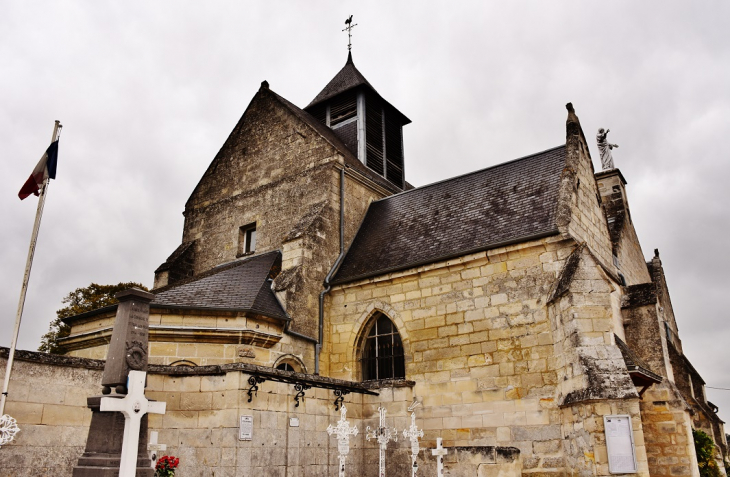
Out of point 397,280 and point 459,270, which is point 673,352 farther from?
point 397,280

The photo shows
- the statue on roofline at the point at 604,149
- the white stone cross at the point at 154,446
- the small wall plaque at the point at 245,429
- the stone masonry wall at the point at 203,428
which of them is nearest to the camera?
the stone masonry wall at the point at 203,428

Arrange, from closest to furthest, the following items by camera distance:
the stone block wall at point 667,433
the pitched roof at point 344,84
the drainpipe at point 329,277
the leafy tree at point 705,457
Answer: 1. the stone block wall at point 667,433
2. the leafy tree at point 705,457
3. the drainpipe at point 329,277
4. the pitched roof at point 344,84

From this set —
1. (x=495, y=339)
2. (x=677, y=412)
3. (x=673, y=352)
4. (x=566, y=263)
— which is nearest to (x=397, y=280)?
(x=495, y=339)

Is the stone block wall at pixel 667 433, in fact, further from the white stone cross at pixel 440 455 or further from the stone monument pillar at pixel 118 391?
the stone monument pillar at pixel 118 391

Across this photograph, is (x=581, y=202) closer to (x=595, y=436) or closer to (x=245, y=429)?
(x=595, y=436)

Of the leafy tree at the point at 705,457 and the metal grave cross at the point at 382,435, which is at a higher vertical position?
the metal grave cross at the point at 382,435

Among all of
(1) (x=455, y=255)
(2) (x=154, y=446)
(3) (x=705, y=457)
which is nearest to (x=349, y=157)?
(1) (x=455, y=255)

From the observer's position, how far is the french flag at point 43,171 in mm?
8625

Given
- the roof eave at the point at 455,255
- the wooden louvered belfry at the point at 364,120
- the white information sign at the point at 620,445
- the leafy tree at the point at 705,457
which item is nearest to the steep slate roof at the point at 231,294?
the roof eave at the point at 455,255

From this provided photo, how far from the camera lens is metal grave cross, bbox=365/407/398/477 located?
9336mm

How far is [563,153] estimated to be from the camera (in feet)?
43.0

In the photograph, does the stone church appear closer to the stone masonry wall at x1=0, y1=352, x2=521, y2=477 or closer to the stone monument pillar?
the stone masonry wall at x1=0, y1=352, x2=521, y2=477

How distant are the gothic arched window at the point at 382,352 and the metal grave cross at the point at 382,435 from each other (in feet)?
5.18

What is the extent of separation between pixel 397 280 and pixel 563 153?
4.88 m
